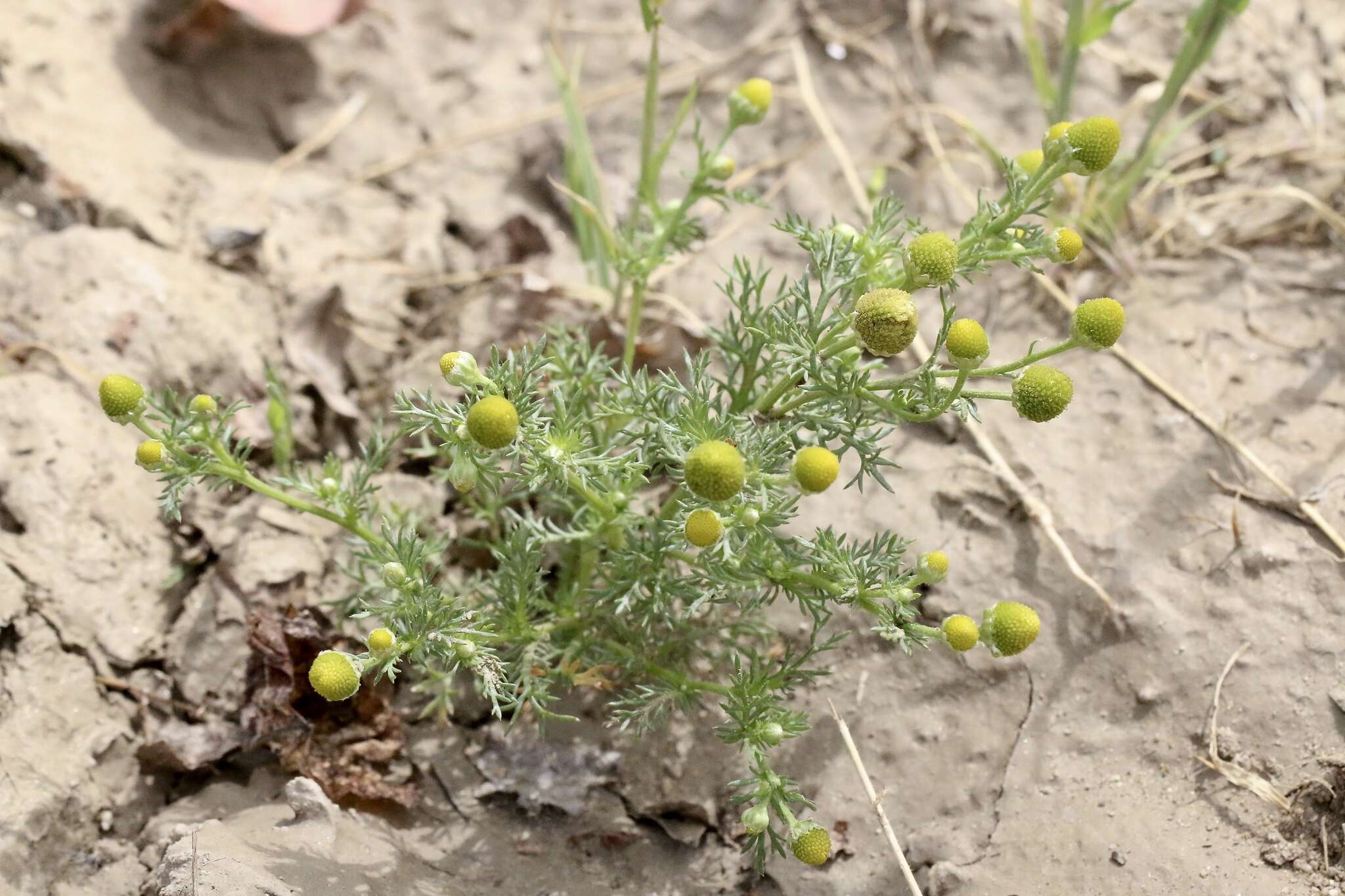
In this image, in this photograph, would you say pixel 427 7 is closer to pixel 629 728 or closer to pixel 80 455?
pixel 80 455

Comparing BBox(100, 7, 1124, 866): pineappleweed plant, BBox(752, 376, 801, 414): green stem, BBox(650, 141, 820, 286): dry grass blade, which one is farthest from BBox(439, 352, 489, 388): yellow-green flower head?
BBox(650, 141, 820, 286): dry grass blade

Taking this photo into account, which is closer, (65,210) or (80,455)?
(80,455)

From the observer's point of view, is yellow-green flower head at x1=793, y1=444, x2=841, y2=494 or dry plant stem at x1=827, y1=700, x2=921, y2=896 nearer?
yellow-green flower head at x1=793, y1=444, x2=841, y2=494

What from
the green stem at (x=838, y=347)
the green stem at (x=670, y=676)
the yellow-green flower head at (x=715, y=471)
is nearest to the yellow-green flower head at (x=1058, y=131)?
the green stem at (x=838, y=347)

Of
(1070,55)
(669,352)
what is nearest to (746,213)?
(669,352)

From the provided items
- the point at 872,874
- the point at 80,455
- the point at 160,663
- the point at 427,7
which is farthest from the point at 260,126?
the point at 872,874

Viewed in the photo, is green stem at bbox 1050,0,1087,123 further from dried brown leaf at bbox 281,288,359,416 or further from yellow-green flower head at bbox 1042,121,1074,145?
dried brown leaf at bbox 281,288,359,416
